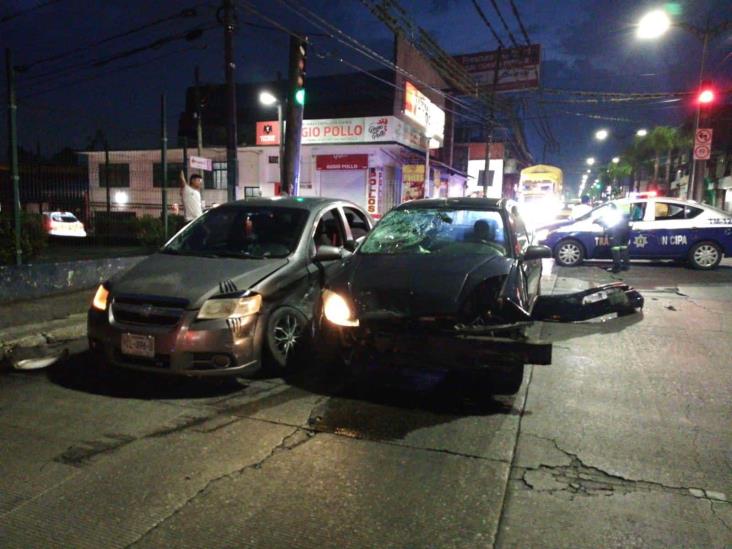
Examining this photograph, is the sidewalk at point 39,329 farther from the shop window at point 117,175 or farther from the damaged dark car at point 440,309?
the shop window at point 117,175

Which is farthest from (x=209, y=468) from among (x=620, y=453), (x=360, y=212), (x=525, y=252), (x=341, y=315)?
(x=360, y=212)

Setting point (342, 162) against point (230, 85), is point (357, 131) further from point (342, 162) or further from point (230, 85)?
point (230, 85)

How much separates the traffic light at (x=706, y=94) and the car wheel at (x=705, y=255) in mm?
8809

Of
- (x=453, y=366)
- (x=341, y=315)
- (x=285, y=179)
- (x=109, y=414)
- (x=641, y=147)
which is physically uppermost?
(x=641, y=147)

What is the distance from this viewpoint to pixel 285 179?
41.8 ft

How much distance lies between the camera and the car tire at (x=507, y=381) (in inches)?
185

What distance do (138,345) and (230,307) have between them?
0.79 meters

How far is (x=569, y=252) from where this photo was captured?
14195 millimetres

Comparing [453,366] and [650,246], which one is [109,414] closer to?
[453,366]

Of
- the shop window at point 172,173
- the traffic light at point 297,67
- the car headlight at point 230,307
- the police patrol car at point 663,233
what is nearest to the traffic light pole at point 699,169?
the police patrol car at point 663,233

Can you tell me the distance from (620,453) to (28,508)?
3.60m

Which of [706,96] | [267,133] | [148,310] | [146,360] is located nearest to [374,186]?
[267,133]

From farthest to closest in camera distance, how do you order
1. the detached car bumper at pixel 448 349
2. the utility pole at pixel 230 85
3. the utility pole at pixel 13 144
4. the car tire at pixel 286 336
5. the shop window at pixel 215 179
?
the shop window at pixel 215 179, the utility pole at pixel 230 85, the utility pole at pixel 13 144, the car tire at pixel 286 336, the detached car bumper at pixel 448 349

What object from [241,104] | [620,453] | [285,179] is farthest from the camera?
[241,104]
